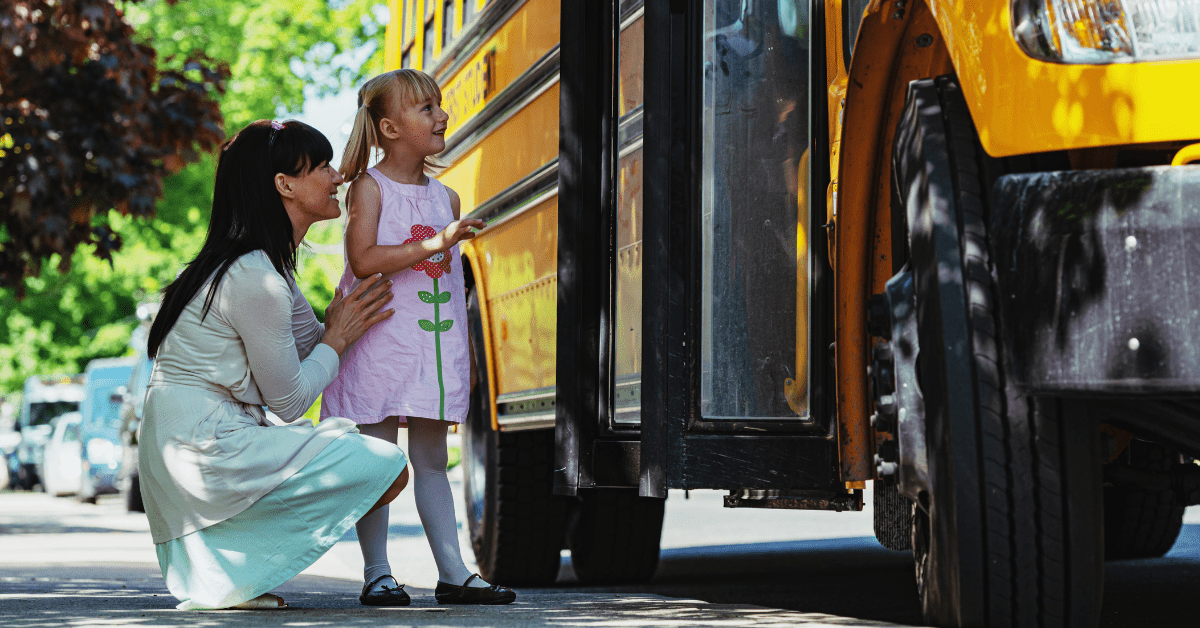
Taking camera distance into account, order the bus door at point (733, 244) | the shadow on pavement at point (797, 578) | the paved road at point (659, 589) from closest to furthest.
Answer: the paved road at point (659, 589)
the bus door at point (733, 244)
the shadow on pavement at point (797, 578)

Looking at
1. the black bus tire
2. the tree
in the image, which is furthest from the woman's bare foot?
the black bus tire

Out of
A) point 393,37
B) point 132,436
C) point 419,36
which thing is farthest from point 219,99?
point 419,36

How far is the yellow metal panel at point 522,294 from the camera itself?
556 cm

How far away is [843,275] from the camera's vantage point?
3.79m

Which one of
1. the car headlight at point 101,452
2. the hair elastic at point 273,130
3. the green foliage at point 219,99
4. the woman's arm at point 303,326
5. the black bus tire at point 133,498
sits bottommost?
the black bus tire at point 133,498

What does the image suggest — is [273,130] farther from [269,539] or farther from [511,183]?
[511,183]

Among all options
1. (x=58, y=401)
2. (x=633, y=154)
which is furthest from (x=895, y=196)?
(x=58, y=401)

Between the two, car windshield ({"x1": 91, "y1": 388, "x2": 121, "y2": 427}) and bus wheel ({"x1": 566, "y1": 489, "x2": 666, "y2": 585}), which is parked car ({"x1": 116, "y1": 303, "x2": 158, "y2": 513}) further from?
bus wheel ({"x1": 566, "y1": 489, "x2": 666, "y2": 585})

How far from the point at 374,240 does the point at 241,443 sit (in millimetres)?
873

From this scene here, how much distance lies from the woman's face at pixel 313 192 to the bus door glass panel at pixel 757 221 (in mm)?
1086

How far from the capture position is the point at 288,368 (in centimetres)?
417

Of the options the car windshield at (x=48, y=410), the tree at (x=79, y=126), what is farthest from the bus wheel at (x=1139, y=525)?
the car windshield at (x=48, y=410)

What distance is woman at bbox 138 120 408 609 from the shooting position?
4082mm

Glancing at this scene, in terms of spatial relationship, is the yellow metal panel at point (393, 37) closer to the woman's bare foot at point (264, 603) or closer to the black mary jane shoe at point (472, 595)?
the black mary jane shoe at point (472, 595)
